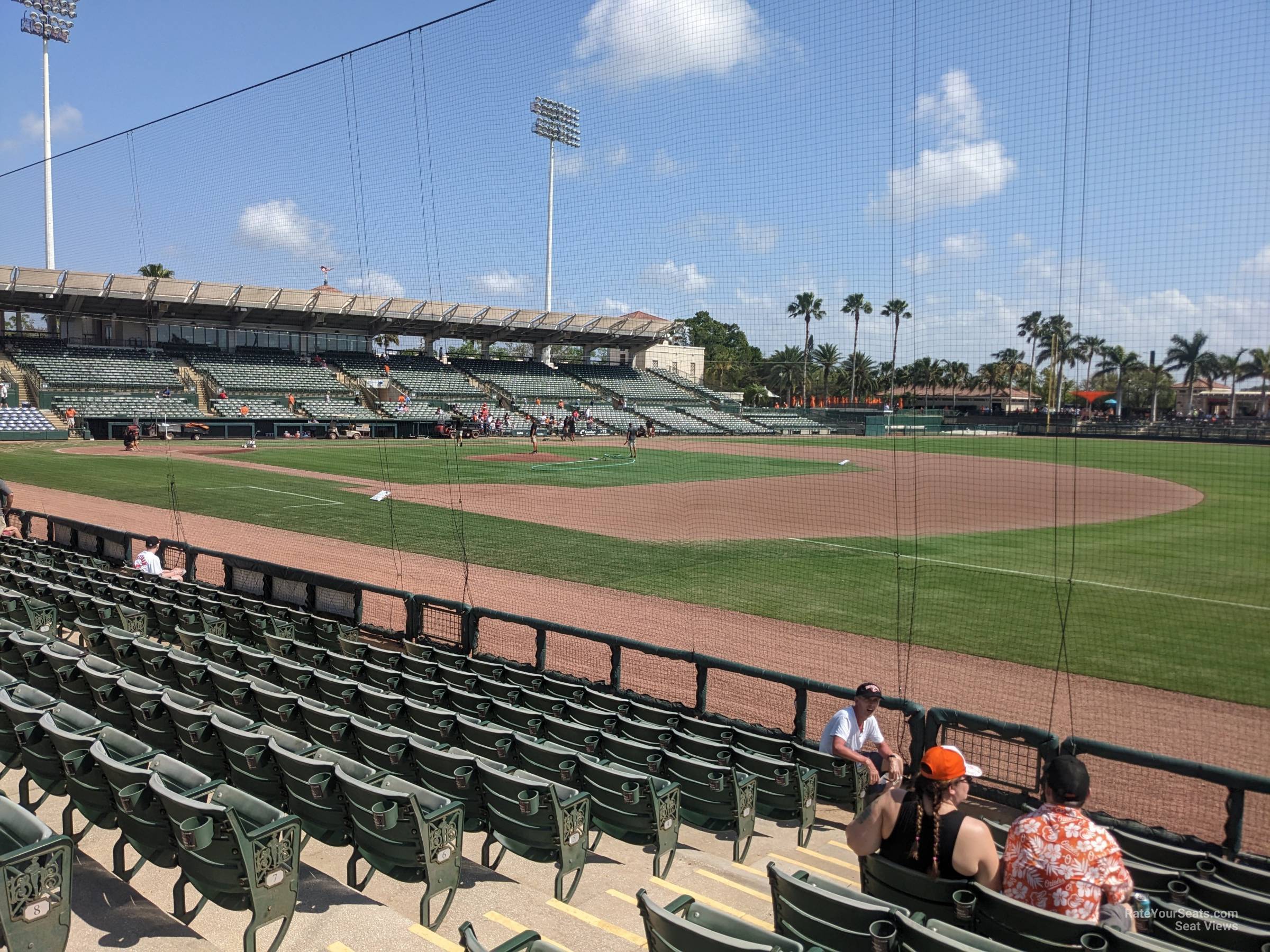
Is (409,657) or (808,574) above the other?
(409,657)

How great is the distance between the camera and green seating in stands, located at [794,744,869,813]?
18.6 ft

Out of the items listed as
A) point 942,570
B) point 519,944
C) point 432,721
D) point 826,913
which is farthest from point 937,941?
point 942,570

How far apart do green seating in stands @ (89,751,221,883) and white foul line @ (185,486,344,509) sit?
61.4 feet

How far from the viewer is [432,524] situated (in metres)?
20.1

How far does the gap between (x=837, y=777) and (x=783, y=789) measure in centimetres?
65

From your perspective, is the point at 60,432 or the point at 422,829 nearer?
the point at 422,829

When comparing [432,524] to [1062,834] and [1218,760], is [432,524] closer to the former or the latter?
[1218,760]

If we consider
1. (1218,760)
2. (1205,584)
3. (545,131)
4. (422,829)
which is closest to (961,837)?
(422,829)

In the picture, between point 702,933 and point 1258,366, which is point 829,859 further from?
point 1258,366

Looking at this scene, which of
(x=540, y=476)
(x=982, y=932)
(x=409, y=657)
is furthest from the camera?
(x=540, y=476)

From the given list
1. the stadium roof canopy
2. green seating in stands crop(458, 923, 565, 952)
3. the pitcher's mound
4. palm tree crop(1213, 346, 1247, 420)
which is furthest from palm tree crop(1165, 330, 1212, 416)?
the stadium roof canopy

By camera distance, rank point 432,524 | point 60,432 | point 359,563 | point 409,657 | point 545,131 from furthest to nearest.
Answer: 1. point 60,432
2. point 432,524
3. point 359,563
4. point 545,131
5. point 409,657

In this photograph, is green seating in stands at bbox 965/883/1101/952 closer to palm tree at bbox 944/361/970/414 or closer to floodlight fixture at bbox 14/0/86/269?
palm tree at bbox 944/361/970/414

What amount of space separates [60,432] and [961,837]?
46649mm
